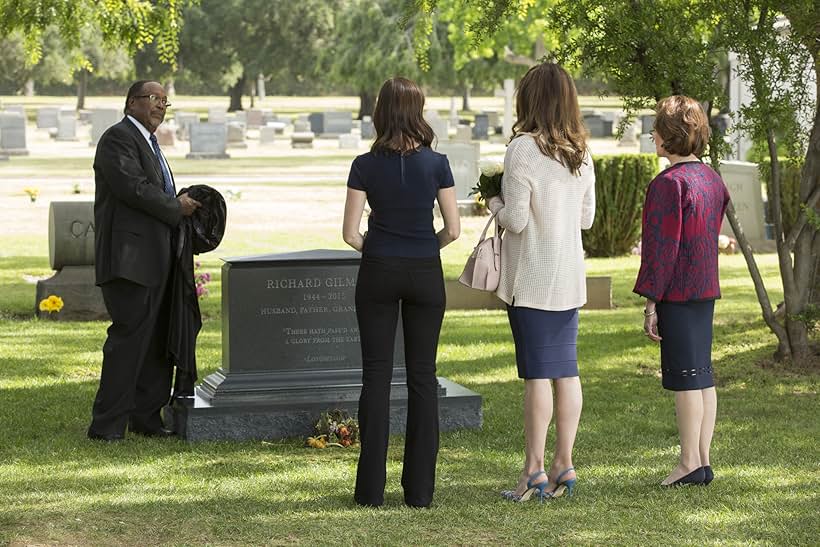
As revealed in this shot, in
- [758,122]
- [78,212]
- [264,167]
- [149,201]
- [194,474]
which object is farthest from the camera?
[264,167]

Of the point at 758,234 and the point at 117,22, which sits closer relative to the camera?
the point at 117,22

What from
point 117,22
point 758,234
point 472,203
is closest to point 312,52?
point 472,203

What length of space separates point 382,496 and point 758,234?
Answer: 1360cm

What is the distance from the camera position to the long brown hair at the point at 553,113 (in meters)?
5.59

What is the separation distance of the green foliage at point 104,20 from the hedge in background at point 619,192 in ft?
21.1

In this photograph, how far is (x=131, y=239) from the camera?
24.2ft

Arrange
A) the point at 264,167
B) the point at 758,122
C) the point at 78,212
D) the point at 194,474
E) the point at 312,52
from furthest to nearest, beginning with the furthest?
the point at 312,52 → the point at 264,167 → the point at 78,212 → the point at 758,122 → the point at 194,474

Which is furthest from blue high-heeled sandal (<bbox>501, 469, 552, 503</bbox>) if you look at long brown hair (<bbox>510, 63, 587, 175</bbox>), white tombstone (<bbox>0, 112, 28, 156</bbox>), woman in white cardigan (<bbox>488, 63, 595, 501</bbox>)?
white tombstone (<bbox>0, 112, 28, 156</bbox>)

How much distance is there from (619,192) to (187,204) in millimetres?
10627

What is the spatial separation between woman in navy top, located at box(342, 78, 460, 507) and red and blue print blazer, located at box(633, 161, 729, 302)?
88cm

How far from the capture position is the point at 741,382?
31.7ft

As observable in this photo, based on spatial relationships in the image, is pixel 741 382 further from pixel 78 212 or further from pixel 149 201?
pixel 78 212

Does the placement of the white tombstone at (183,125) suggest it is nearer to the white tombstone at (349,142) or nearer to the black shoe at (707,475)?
the white tombstone at (349,142)

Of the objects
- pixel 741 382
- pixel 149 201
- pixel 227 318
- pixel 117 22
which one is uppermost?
pixel 117 22
